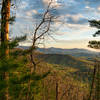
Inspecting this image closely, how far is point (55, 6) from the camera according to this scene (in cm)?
1392

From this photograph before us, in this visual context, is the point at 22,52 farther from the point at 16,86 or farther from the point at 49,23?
the point at 49,23

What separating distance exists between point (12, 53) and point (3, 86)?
7.96ft

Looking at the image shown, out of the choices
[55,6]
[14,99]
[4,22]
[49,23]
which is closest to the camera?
[4,22]

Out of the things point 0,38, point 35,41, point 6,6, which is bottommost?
point 35,41

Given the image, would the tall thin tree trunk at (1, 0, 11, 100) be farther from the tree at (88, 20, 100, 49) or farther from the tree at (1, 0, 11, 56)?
the tree at (88, 20, 100, 49)

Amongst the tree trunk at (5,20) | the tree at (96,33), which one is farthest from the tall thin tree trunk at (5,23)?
the tree at (96,33)

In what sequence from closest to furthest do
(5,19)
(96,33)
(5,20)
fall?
(5,20) < (5,19) < (96,33)

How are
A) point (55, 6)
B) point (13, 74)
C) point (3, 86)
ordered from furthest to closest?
point (55, 6), point (13, 74), point (3, 86)

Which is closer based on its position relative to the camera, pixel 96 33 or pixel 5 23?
pixel 5 23

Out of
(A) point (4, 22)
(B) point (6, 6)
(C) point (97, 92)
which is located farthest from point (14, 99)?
(C) point (97, 92)

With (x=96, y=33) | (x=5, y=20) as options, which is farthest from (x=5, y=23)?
(x=96, y=33)

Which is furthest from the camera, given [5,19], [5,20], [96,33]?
[96,33]

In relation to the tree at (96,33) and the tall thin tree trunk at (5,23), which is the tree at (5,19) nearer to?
the tall thin tree trunk at (5,23)

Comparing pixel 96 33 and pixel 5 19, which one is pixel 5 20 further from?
pixel 96 33
